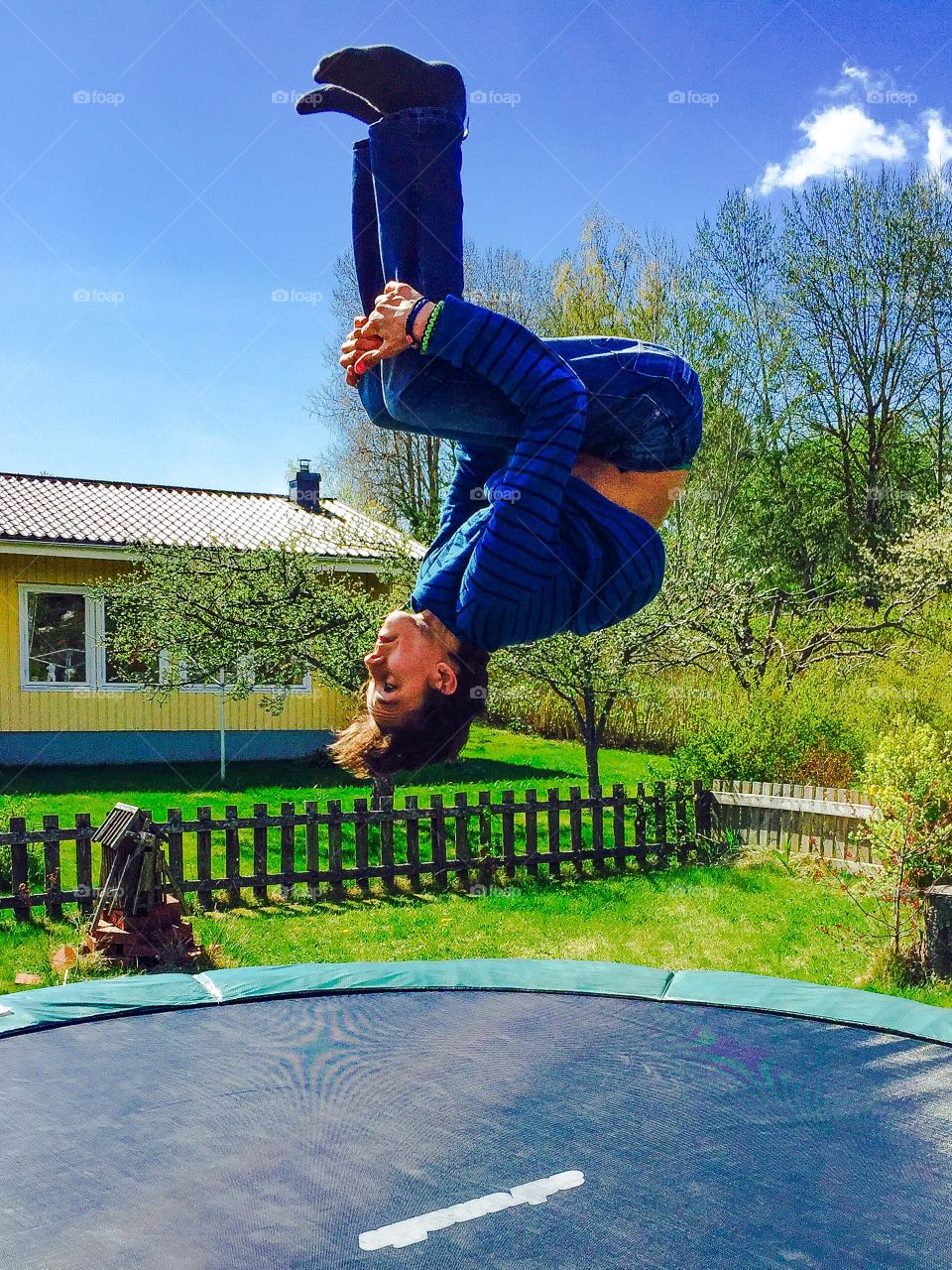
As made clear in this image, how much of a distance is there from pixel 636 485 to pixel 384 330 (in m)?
0.48

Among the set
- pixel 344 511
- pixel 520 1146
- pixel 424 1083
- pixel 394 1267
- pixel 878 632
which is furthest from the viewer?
pixel 344 511

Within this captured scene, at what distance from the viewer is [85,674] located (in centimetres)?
981

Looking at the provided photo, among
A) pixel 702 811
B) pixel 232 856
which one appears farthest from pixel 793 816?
pixel 232 856

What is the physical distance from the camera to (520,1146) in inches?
102

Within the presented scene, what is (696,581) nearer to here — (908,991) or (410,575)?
(410,575)

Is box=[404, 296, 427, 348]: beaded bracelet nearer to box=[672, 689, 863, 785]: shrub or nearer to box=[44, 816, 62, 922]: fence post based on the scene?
box=[44, 816, 62, 922]: fence post

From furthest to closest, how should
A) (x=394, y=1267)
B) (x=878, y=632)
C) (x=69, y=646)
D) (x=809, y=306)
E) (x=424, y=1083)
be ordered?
(x=809, y=306)
(x=69, y=646)
(x=878, y=632)
(x=424, y=1083)
(x=394, y=1267)

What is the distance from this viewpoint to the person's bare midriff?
1.77 m

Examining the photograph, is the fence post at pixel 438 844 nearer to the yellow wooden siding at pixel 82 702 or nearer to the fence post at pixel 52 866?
the fence post at pixel 52 866

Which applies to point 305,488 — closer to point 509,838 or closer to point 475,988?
point 509,838

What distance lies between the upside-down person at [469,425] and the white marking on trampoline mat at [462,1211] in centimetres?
96

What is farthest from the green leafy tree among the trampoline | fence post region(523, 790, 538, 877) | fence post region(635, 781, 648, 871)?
the trampoline

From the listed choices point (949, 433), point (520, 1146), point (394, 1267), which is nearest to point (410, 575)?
point (520, 1146)

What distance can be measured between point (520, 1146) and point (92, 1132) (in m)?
1.02
